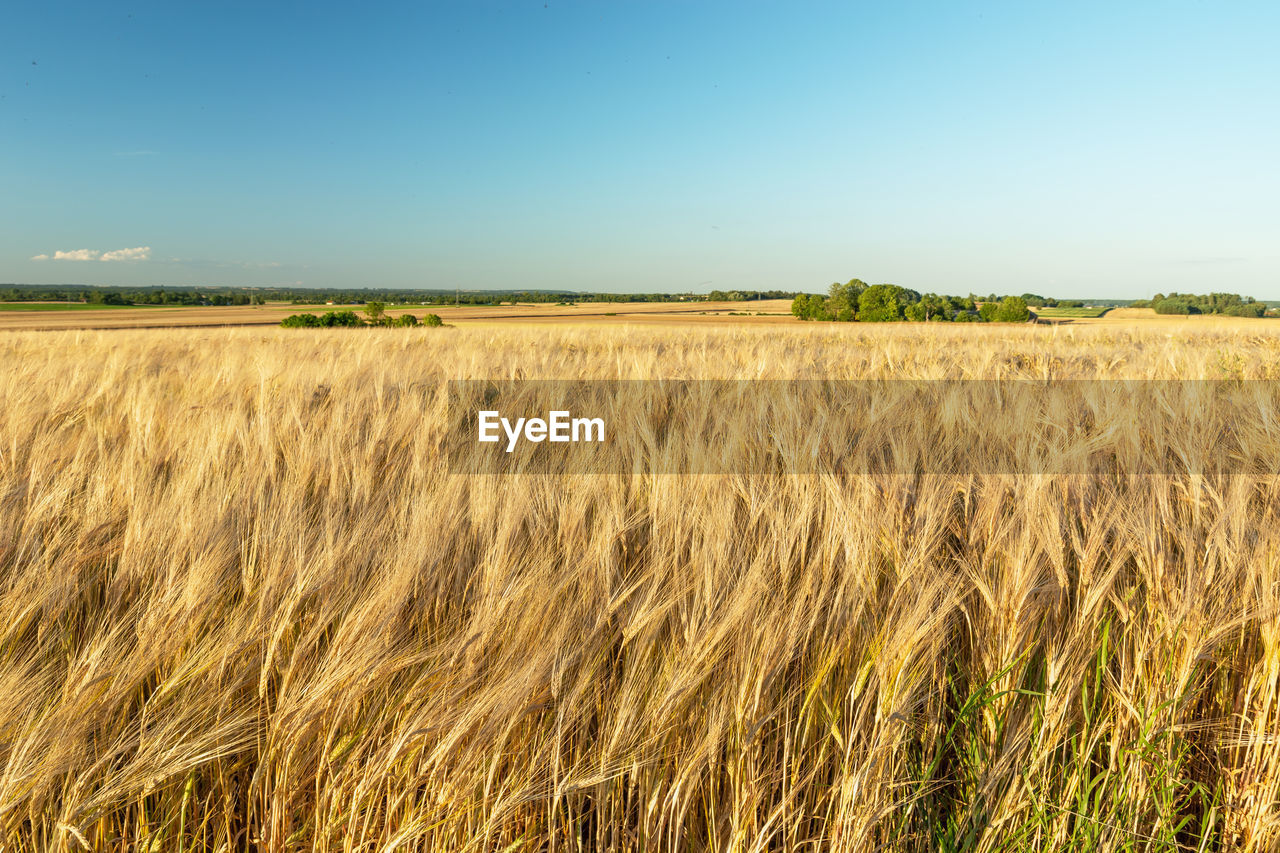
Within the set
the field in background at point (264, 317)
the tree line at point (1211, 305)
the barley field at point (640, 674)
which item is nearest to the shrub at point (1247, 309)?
the tree line at point (1211, 305)

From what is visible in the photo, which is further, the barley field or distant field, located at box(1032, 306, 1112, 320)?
distant field, located at box(1032, 306, 1112, 320)

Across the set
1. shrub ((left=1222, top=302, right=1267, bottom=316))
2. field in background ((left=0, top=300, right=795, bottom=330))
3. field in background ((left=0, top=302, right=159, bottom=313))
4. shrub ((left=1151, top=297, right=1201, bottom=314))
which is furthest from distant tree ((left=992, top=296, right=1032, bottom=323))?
field in background ((left=0, top=302, right=159, bottom=313))

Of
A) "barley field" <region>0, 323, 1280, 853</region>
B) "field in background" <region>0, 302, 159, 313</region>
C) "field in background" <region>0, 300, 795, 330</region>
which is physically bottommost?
"barley field" <region>0, 323, 1280, 853</region>

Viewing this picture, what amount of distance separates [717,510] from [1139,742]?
33.7 inches

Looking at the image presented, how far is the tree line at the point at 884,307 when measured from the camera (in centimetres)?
5103

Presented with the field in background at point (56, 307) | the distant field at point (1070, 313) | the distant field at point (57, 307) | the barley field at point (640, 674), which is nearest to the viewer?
the barley field at point (640, 674)

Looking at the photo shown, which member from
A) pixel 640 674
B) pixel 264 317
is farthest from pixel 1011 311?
pixel 264 317

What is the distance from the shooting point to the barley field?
888 mm

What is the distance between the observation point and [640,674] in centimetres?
102

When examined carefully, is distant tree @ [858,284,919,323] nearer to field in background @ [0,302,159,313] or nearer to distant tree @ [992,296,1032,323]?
distant tree @ [992,296,1032,323]

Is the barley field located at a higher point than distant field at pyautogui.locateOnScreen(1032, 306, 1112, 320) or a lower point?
lower

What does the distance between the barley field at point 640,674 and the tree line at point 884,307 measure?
169 feet

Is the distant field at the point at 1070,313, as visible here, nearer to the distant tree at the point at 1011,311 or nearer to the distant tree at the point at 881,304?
the distant tree at the point at 1011,311

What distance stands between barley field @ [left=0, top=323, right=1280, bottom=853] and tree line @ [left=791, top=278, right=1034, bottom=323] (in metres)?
51.6
